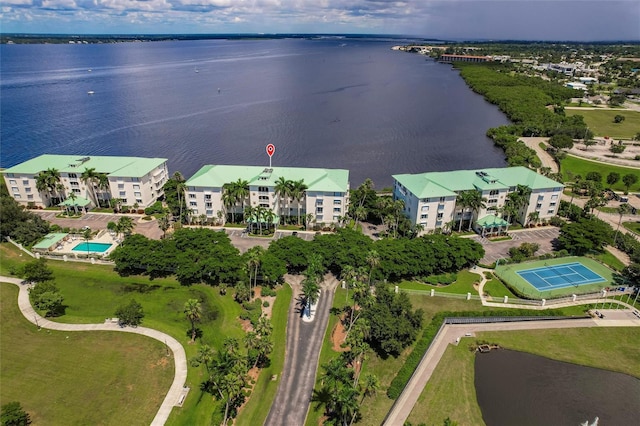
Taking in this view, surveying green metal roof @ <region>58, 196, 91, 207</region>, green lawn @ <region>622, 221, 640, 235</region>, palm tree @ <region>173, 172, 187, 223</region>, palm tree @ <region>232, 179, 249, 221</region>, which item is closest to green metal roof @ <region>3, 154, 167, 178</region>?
green metal roof @ <region>58, 196, 91, 207</region>

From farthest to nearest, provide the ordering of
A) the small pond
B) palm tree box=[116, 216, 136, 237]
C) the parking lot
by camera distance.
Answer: the parking lot
palm tree box=[116, 216, 136, 237]
the small pond

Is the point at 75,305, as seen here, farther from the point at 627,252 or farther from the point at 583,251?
the point at 627,252

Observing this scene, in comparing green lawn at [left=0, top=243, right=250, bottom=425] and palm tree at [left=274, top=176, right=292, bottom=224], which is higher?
palm tree at [left=274, top=176, right=292, bottom=224]

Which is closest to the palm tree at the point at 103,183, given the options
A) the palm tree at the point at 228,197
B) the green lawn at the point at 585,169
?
the palm tree at the point at 228,197

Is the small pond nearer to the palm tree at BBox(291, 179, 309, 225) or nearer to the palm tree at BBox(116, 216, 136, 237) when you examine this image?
the palm tree at BBox(291, 179, 309, 225)

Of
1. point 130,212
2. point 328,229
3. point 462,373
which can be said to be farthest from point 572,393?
point 130,212

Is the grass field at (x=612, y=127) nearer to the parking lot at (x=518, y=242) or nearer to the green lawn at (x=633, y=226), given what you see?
the green lawn at (x=633, y=226)
